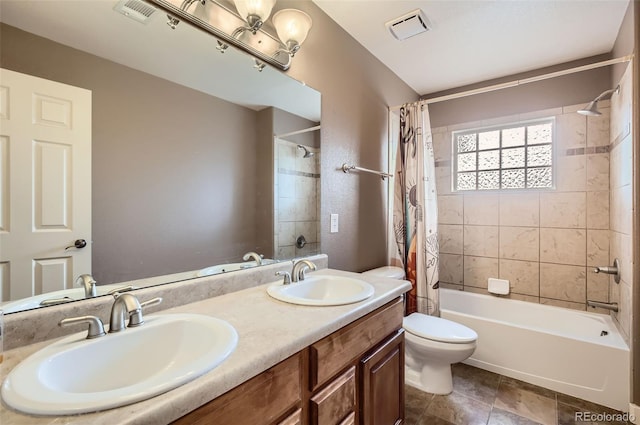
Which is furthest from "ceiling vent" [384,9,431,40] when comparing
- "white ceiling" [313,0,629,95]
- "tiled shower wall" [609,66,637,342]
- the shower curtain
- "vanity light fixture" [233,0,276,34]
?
"tiled shower wall" [609,66,637,342]

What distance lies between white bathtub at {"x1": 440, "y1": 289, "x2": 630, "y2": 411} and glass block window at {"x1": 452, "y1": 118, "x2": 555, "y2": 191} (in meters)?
1.11

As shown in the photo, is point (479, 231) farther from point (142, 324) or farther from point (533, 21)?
point (142, 324)

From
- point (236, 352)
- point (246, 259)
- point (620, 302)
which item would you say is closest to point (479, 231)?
point (620, 302)

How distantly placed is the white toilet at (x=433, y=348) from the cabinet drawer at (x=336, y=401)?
0.95 metres

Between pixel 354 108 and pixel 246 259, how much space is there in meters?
1.32

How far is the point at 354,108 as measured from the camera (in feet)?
6.57

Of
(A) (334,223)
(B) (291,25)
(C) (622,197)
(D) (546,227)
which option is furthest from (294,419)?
(D) (546,227)

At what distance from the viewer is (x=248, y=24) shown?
1.22 meters

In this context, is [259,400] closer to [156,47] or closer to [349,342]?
[349,342]

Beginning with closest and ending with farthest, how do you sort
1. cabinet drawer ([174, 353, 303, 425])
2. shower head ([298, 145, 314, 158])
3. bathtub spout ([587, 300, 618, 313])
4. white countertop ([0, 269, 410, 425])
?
white countertop ([0, 269, 410, 425]), cabinet drawer ([174, 353, 303, 425]), shower head ([298, 145, 314, 158]), bathtub spout ([587, 300, 618, 313])

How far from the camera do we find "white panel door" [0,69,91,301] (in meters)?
0.72

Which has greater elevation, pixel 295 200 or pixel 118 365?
pixel 295 200

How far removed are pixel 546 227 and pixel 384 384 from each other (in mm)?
2193

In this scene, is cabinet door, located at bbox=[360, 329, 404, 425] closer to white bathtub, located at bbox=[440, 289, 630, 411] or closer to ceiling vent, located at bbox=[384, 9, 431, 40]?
white bathtub, located at bbox=[440, 289, 630, 411]
